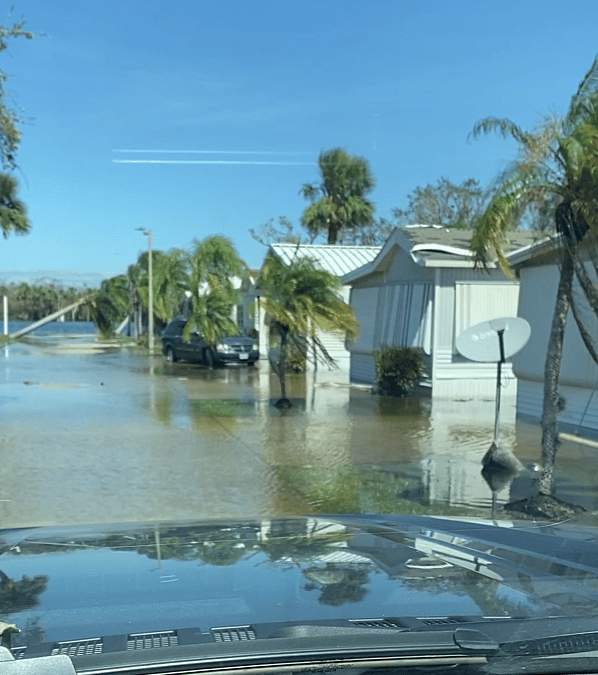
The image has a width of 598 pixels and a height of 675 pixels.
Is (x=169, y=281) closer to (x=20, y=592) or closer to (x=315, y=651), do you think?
(x=20, y=592)

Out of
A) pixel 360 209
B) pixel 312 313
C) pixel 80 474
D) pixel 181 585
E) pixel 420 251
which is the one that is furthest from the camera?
pixel 360 209

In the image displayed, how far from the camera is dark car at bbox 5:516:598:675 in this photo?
178cm

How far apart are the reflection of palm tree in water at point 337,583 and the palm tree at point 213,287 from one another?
24.9 m

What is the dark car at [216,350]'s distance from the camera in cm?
2817

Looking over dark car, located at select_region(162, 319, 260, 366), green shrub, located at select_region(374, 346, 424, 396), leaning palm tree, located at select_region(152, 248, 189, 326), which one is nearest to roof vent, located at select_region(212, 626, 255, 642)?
green shrub, located at select_region(374, 346, 424, 396)

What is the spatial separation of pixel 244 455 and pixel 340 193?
3115cm

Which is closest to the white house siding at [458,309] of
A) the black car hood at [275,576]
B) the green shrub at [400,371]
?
the green shrub at [400,371]

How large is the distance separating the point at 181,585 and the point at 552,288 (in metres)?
11.3

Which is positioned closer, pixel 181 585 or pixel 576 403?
pixel 181 585

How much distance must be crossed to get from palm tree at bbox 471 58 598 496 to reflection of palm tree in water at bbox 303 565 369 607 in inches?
230

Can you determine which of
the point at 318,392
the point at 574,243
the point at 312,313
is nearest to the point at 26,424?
the point at 312,313

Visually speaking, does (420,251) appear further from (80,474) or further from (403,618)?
(403,618)

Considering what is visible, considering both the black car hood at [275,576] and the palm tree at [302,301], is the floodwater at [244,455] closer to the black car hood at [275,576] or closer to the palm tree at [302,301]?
the palm tree at [302,301]

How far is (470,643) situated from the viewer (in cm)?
183
